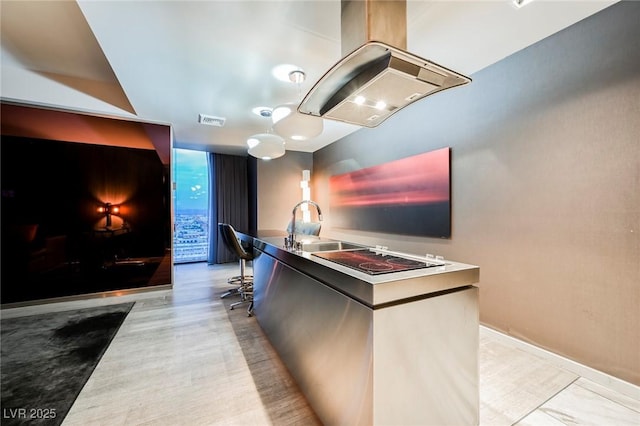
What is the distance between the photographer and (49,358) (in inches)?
81.7

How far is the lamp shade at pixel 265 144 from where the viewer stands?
261 centimetres

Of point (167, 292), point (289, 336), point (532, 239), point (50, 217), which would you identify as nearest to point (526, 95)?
point (532, 239)

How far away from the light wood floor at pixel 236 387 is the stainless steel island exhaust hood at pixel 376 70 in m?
2.01

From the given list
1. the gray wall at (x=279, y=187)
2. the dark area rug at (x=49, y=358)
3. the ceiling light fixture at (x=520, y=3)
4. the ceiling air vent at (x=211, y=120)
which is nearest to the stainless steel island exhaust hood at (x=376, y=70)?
the ceiling light fixture at (x=520, y=3)

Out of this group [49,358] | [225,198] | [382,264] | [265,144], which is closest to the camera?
[382,264]

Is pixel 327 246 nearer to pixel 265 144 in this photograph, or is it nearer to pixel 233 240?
pixel 265 144

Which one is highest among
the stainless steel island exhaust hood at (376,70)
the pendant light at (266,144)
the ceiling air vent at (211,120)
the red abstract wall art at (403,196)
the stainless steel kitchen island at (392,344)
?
the ceiling air vent at (211,120)

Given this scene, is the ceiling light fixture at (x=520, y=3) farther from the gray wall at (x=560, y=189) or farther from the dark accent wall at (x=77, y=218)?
the dark accent wall at (x=77, y=218)

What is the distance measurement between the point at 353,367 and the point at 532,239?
1.99 m

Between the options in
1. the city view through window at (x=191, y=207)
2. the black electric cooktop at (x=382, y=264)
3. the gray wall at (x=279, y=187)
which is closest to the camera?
the black electric cooktop at (x=382, y=264)

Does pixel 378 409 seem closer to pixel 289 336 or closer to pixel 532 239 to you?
pixel 289 336

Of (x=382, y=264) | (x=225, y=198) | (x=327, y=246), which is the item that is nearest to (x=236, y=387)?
(x=327, y=246)

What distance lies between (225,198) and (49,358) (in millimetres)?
4269

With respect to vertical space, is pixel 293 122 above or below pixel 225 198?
above
